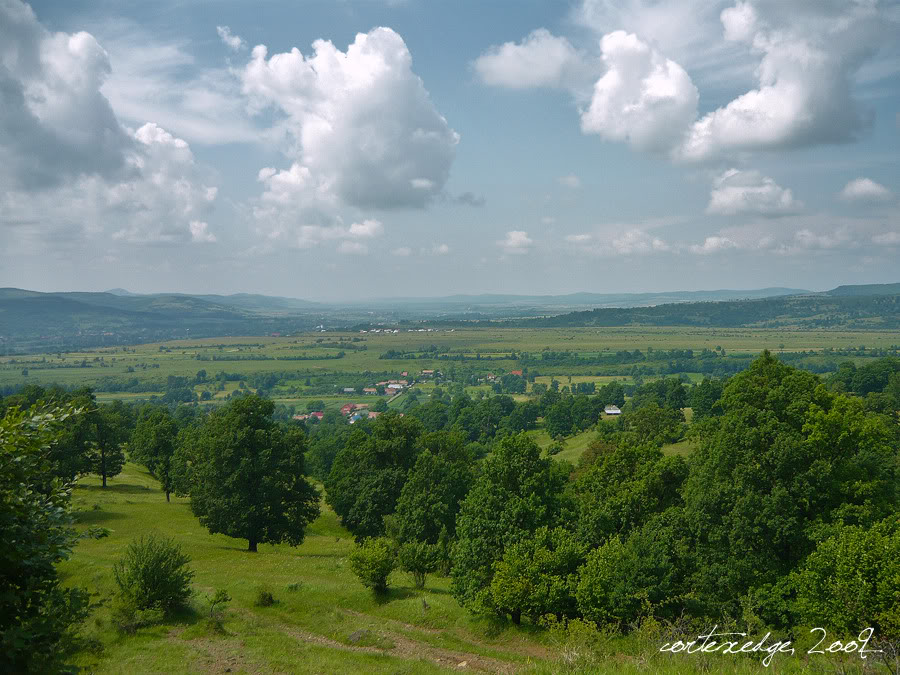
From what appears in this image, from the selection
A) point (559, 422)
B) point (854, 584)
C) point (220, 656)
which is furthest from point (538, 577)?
point (559, 422)

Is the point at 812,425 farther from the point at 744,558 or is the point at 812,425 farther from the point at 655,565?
the point at 655,565

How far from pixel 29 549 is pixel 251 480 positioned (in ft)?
107

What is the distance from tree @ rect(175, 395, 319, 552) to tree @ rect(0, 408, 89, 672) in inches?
1225

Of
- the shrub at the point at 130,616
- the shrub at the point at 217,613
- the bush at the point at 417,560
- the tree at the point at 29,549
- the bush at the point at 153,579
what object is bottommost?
the bush at the point at 417,560

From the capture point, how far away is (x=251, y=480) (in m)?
39.4

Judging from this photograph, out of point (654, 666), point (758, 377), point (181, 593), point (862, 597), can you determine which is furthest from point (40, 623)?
point (758, 377)

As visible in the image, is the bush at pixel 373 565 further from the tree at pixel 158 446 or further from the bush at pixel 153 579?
the tree at pixel 158 446

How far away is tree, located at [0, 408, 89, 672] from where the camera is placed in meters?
8.12

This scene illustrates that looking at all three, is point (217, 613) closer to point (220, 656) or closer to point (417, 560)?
point (220, 656)

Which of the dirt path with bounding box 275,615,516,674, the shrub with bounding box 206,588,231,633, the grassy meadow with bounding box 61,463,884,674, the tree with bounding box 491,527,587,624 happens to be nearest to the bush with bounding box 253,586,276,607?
the grassy meadow with bounding box 61,463,884,674

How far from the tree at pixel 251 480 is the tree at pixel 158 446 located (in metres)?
19.5

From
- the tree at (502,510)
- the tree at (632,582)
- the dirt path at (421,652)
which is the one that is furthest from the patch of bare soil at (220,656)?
the tree at (632,582)

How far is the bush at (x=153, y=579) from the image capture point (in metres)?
22.5

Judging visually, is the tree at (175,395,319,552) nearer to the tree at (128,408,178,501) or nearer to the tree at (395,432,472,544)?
the tree at (395,432,472,544)
